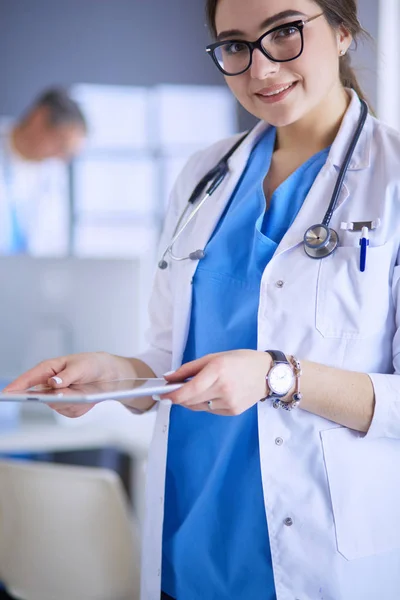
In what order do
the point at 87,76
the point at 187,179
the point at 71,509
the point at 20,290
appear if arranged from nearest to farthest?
the point at 187,179, the point at 71,509, the point at 20,290, the point at 87,76

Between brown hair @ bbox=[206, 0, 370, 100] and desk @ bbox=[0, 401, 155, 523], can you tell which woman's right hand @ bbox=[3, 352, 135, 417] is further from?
desk @ bbox=[0, 401, 155, 523]

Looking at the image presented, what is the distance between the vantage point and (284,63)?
111 cm

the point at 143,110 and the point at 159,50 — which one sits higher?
the point at 159,50

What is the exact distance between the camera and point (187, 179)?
4.66 feet

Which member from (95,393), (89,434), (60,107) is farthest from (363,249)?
(60,107)

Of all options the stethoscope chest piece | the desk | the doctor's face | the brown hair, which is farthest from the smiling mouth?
the desk

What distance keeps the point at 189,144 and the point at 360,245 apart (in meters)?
4.98

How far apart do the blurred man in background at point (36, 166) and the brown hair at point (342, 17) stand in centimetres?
423

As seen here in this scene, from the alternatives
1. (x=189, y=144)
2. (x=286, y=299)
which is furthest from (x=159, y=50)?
(x=286, y=299)

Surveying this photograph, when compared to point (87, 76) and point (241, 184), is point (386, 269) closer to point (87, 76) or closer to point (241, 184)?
point (241, 184)

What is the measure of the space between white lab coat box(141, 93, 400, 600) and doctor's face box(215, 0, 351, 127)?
15 cm

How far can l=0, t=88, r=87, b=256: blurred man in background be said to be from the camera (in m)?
5.34

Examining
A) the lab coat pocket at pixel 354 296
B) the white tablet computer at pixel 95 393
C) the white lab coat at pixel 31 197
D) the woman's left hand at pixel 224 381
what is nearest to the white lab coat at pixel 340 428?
the lab coat pocket at pixel 354 296

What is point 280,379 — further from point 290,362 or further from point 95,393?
point 95,393
